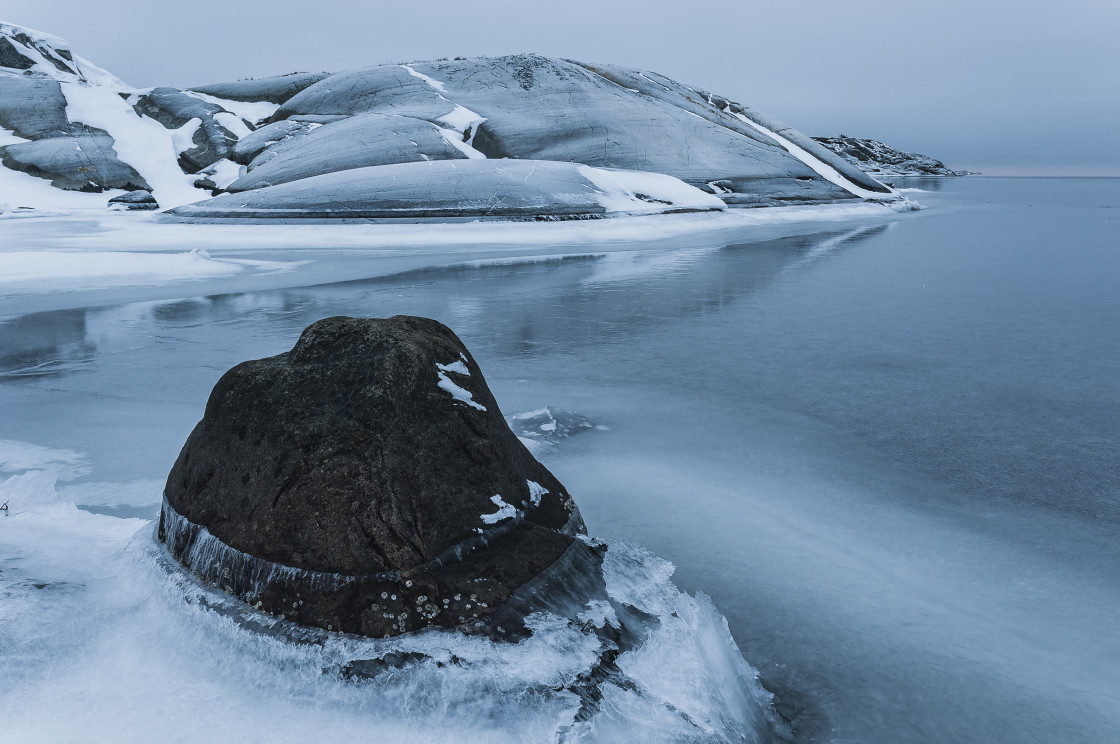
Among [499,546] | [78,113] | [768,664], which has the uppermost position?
[78,113]

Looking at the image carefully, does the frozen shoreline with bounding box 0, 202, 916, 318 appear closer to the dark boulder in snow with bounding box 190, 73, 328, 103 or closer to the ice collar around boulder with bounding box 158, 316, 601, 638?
the ice collar around boulder with bounding box 158, 316, 601, 638

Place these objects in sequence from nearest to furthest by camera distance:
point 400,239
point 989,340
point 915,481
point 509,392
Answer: point 915,481 → point 509,392 → point 989,340 → point 400,239

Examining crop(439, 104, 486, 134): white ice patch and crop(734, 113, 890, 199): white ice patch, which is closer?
crop(439, 104, 486, 134): white ice patch

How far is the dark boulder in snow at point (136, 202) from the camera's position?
845 inches

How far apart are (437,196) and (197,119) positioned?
16.2 metres

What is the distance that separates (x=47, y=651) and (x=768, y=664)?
2285 millimetres

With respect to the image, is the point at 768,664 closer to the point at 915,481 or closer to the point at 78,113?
the point at 915,481

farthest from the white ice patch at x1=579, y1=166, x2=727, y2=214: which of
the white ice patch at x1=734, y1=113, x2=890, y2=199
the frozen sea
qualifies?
the frozen sea

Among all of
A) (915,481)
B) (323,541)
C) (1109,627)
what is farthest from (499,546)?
(915,481)

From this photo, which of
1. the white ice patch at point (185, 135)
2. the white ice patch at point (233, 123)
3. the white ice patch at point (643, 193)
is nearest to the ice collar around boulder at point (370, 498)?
the white ice patch at point (643, 193)

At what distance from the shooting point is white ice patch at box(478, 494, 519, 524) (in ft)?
8.85

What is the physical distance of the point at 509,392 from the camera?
559 cm

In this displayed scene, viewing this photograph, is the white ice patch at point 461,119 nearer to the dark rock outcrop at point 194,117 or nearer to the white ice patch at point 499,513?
the dark rock outcrop at point 194,117

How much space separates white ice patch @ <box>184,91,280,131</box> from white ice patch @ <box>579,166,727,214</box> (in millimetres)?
16264
